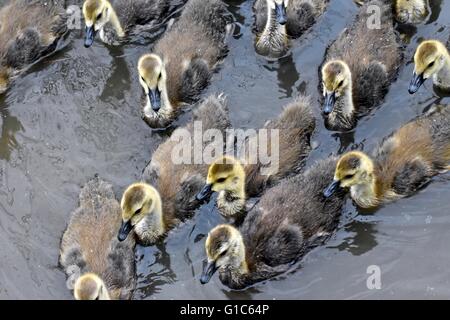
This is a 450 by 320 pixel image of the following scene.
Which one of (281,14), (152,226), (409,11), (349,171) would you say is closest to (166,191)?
(152,226)

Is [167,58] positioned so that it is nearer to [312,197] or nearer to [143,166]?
[143,166]

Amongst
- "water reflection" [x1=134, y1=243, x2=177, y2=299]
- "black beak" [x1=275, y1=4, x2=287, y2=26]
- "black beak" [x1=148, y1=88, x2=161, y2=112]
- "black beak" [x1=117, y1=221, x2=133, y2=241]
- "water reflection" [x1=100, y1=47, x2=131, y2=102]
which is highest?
"black beak" [x1=275, y1=4, x2=287, y2=26]

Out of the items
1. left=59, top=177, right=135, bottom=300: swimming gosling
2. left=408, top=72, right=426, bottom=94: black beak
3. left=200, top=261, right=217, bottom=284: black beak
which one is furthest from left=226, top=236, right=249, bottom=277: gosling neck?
left=408, top=72, right=426, bottom=94: black beak

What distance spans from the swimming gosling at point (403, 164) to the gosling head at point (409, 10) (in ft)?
4.59

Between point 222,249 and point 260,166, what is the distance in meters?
0.91

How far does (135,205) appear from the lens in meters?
6.88

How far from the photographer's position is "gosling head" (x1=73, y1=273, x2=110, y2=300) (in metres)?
6.41

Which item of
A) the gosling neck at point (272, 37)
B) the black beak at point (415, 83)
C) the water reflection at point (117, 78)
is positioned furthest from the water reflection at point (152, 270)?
the black beak at point (415, 83)

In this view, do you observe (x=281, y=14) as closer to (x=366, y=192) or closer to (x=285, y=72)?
(x=285, y=72)

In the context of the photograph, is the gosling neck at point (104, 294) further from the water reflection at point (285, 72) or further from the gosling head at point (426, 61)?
the gosling head at point (426, 61)

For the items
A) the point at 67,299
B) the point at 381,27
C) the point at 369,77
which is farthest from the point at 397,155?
the point at 67,299

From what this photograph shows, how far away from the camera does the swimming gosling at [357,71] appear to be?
24.8ft

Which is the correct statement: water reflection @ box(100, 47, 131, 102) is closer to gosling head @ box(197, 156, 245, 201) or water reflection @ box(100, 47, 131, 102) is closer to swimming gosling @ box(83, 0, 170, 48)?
swimming gosling @ box(83, 0, 170, 48)

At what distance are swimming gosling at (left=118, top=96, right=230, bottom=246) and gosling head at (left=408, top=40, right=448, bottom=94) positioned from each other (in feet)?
6.00
